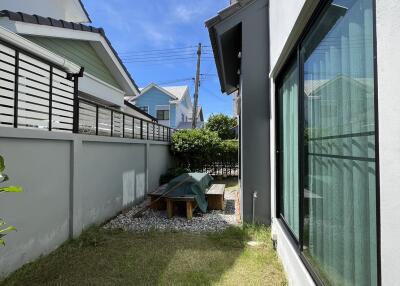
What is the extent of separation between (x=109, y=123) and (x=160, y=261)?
3883mm

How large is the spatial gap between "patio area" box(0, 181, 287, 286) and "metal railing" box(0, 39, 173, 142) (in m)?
1.73

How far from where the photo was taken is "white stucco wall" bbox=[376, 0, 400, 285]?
1.08m

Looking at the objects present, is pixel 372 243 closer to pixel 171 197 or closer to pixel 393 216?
pixel 393 216

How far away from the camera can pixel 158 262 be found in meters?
3.65

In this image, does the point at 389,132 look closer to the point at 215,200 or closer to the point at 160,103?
the point at 215,200

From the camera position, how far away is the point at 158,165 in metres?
9.67

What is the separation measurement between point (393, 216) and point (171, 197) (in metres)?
4.96

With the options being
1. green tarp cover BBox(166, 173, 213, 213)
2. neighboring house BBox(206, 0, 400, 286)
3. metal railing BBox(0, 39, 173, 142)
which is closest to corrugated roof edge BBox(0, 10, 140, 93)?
metal railing BBox(0, 39, 173, 142)

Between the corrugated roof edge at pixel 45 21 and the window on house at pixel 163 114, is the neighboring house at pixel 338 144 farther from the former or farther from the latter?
the window on house at pixel 163 114

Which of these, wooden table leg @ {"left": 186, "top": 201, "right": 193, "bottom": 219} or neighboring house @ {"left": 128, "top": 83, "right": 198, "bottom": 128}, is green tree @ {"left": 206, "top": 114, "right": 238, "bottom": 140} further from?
wooden table leg @ {"left": 186, "top": 201, "right": 193, "bottom": 219}

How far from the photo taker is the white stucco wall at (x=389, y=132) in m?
1.08

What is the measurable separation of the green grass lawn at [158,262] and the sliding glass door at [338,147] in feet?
3.01

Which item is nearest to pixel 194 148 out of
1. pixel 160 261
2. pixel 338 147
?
pixel 160 261

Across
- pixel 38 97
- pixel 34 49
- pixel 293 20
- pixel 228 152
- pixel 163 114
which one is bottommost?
pixel 228 152
